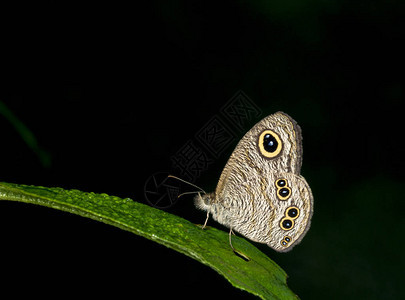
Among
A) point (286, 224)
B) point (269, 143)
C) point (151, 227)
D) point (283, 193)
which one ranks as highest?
point (269, 143)

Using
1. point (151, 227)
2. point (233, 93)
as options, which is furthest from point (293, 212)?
point (233, 93)

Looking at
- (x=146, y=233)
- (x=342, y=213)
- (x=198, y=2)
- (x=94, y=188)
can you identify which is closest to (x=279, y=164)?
(x=146, y=233)

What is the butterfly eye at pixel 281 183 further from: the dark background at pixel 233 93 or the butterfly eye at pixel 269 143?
the dark background at pixel 233 93

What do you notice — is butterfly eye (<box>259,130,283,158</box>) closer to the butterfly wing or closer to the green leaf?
the butterfly wing

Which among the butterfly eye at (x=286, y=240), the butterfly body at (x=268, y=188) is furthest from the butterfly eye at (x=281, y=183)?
the butterfly eye at (x=286, y=240)

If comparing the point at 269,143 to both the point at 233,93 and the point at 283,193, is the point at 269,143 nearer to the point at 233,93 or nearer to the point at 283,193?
the point at 283,193
